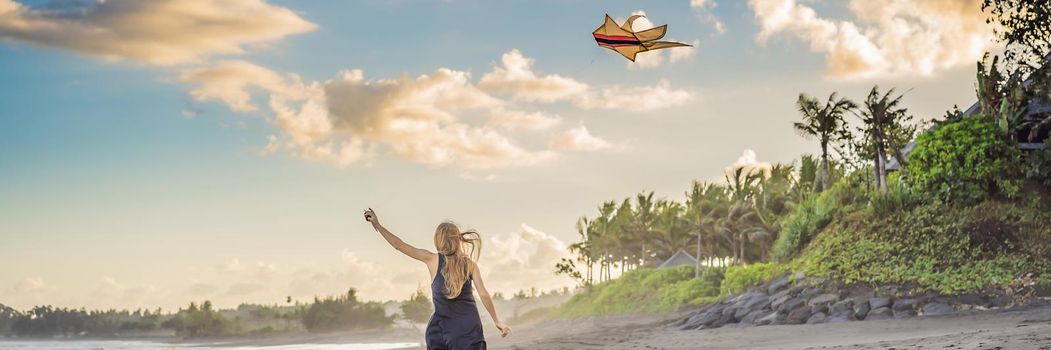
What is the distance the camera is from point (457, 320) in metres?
6.27

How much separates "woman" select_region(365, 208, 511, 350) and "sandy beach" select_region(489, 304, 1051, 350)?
9322 millimetres

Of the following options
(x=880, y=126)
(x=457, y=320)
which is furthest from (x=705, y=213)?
(x=457, y=320)

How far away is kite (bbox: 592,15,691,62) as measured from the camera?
12828 mm

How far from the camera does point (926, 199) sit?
28.4 metres

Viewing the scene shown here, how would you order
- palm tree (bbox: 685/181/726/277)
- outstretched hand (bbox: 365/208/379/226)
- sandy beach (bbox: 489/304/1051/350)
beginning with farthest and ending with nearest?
palm tree (bbox: 685/181/726/277), sandy beach (bbox: 489/304/1051/350), outstretched hand (bbox: 365/208/379/226)

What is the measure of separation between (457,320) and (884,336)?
45.6ft

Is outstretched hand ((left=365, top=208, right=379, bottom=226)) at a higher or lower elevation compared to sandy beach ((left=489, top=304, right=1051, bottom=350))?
higher

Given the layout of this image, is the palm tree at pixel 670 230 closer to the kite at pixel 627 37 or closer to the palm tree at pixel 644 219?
the palm tree at pixel 644 219

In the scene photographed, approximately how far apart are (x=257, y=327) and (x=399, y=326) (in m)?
14.1

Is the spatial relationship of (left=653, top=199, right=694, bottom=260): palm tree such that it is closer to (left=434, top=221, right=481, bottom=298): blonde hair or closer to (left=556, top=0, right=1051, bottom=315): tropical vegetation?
(left=556, top=0, right=1051, bottom=315): tropical vegetation

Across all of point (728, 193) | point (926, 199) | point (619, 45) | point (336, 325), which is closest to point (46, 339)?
point (336, 325)

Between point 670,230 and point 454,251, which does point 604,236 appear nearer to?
point 670,230

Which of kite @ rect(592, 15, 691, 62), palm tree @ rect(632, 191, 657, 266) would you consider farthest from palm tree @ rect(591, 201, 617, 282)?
kite @ rect(592, 15, 691, 62)

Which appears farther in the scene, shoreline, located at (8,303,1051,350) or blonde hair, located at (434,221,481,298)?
shoreline, located at (8,303,1051,350)
